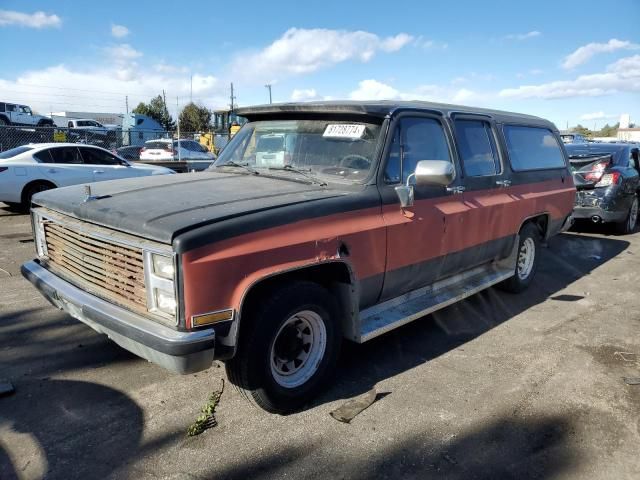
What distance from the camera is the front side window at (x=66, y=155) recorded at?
998 centimetres

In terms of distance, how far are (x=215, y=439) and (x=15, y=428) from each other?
3.86 ft

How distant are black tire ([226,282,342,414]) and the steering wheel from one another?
1.00m

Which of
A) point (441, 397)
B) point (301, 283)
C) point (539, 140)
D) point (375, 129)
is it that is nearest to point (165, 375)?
point (301, 283)

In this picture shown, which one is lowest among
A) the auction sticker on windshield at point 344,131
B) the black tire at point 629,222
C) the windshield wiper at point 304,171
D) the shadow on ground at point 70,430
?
the shadow on ground at point 70,430

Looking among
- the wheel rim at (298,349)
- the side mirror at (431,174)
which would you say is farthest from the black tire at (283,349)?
the side mirror at (431,174)

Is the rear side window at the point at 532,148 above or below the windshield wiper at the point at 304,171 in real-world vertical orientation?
above

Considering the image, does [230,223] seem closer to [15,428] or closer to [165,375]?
[165,375]

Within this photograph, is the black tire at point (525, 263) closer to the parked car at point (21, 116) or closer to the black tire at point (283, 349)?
the black tire at point (283, 349)

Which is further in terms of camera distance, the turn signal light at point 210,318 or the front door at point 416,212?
the front door at point 416,212

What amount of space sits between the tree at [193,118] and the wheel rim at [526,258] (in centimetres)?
5723

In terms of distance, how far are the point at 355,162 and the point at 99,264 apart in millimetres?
1871

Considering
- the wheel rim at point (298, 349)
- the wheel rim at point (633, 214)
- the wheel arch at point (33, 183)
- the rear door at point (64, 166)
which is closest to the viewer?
the wheel rim at point (298, 349)

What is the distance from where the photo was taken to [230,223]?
2623 mm

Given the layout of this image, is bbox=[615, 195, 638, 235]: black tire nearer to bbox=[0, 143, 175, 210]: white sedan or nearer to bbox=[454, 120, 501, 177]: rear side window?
bbox=[454, 120, 501, 177]: rear side window
